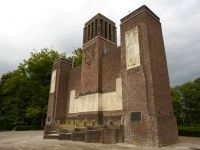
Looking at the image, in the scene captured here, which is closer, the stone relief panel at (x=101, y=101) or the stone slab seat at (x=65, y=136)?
the stone slab seat at (x=65, y=136)

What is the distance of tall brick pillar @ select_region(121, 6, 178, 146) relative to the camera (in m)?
13.2

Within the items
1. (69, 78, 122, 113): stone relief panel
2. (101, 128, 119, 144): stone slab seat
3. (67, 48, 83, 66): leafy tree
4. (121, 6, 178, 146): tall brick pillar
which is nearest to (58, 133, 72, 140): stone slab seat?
(101, 128, 119, 144): stone slab seat

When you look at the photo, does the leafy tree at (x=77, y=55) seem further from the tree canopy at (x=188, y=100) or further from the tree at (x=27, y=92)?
the tree canopy at (x=188, y=100)

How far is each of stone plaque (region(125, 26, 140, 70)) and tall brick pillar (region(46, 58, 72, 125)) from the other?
12.3 m

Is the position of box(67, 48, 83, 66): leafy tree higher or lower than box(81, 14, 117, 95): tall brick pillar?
higher

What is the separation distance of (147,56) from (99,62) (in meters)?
7.00

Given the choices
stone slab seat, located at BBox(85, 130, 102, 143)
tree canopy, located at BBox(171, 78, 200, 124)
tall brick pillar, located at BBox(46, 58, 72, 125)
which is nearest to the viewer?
stone slab seat, located at BBox(85, 130, 102, 143)

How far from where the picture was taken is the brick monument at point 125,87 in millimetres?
13701

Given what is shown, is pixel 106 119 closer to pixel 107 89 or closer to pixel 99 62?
pixel 107 89

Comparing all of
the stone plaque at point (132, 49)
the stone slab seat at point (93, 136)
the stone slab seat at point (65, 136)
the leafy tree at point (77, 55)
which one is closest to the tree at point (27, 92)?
the leafy tree at point (77, 55)

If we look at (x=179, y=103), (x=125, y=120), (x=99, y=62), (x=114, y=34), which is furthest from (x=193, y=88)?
(x=125, y=120)

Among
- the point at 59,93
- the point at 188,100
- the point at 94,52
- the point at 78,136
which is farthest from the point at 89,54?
the point at 188,100

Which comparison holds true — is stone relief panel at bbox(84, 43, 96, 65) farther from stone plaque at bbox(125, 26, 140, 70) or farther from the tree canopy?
the tree canopy

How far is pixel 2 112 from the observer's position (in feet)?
116
